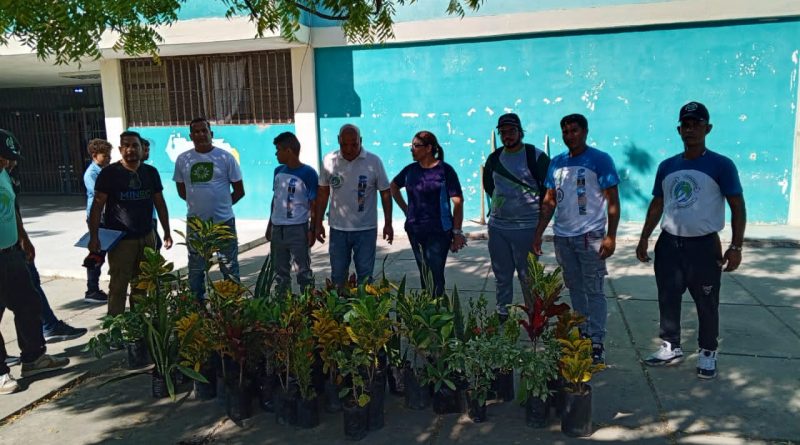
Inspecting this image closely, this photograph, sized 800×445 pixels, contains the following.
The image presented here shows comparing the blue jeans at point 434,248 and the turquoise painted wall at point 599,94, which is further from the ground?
the turquoise painted wall at point 599,94

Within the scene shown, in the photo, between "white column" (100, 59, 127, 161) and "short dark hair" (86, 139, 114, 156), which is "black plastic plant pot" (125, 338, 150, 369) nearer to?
"short dark hair" (86, 139, 114, 156)

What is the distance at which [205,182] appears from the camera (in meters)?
4.84

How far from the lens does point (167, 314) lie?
3729mm

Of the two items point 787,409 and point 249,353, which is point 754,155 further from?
point 249,353

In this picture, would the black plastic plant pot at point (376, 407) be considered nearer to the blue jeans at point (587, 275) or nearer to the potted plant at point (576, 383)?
the potted plant at point (576, 383)

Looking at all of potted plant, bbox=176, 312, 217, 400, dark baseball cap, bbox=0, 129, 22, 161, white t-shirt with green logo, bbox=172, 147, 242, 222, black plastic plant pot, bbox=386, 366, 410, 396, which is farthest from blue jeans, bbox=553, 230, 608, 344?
dark baseball cap, bbox=0, 129, 22, 161

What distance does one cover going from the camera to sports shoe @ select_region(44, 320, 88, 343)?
4785 mm

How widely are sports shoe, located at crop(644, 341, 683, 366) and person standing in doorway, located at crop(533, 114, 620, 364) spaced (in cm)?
40

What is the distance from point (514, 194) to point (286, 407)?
87.0 inches

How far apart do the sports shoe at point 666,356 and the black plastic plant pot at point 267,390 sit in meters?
2.56

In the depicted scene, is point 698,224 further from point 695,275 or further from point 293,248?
point 293,248

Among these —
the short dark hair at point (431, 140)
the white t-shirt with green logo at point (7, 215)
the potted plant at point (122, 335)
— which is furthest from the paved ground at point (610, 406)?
the short dark hair at point (431, 140)

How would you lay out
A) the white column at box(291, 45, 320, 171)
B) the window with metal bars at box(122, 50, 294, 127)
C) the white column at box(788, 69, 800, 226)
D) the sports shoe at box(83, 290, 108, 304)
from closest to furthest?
the sports shoe at box(83, 290, 108, 304) → the white column at box(788, 69, 800, 226) → the white column at box(291, 45, 320, 171) → the window with metal bars at box(122, 50, 294, 127)

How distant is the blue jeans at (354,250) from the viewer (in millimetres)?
4680
